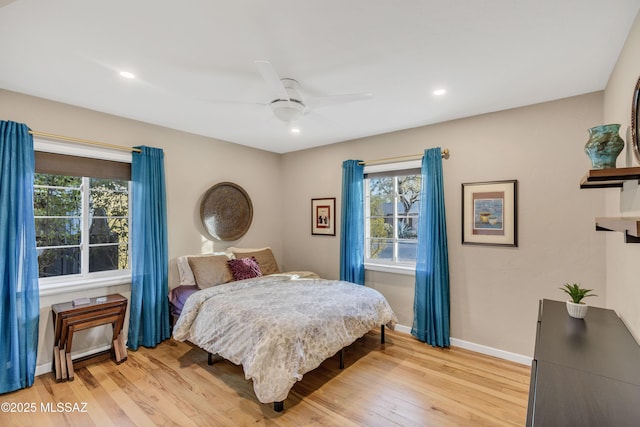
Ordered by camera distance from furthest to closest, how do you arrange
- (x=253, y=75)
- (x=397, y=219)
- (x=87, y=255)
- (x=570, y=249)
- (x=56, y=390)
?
1. (x=397, y=219)
2. (x=87, y=255)
3. (x=570, y=249)
4. (x=56, y=390)
5. (x=253, y=75)

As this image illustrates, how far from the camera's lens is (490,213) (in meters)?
3.14

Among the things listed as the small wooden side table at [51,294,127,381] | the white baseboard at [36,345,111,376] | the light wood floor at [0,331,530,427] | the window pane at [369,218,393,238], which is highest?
the window pane at [369,218,393,238]

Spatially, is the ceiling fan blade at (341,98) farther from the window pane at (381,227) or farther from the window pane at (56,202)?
the window pane at (56,202)

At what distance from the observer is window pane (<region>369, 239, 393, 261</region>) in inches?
158

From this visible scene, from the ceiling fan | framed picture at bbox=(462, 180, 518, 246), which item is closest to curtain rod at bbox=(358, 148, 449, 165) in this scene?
framed picture at bbox=(462, 180, 518, 246)

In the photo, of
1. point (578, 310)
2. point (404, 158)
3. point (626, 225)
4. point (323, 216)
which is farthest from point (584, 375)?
point (323, 216)

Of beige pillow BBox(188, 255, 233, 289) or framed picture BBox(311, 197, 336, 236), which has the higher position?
framed picture BBox(311, 197, 336, 236)

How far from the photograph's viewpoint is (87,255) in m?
3.13

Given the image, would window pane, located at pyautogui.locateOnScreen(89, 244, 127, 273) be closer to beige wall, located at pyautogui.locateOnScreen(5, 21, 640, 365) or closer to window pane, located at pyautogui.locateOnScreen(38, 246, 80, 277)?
window pane, located at pyautogui.locateOnScreen(38, 246, 80, 277)

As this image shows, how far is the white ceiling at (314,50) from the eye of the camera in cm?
160

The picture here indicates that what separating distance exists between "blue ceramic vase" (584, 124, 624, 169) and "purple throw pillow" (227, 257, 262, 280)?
3399mm

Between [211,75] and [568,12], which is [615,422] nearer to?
[568,12]

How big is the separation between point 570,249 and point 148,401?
386 centimetres

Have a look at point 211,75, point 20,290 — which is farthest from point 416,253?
point 20,290
